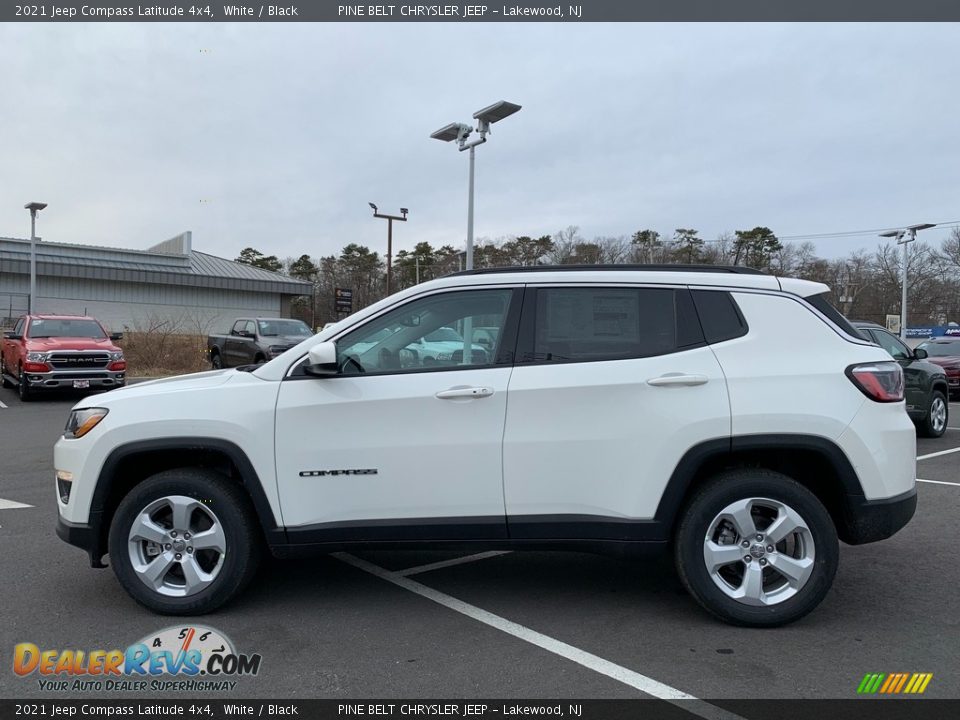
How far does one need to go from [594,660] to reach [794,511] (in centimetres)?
132

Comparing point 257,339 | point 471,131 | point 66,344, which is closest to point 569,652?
point 471,131

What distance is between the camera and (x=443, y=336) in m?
4.33

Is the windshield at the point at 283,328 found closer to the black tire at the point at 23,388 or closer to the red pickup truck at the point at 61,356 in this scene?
the red pickup truck at the point at 61,356

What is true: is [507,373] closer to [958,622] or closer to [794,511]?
Result: [794,511]

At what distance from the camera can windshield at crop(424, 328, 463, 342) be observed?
4.31m

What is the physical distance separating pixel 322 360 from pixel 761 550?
252cm

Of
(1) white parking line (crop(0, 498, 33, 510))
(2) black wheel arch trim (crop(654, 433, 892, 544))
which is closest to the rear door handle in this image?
(2) black wheel arch trim (crop(654, 433, 892, 544))

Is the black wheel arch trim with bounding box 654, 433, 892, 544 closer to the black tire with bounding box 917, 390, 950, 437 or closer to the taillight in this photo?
the taillight

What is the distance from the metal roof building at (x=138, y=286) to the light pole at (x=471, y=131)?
23.3 metres

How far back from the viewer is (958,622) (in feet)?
13.7

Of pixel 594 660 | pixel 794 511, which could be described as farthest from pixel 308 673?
pixel 794 511

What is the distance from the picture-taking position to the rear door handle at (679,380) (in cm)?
400

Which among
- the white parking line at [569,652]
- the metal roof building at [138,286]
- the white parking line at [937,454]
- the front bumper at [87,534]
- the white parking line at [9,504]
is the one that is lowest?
the white parking line at [9,504]

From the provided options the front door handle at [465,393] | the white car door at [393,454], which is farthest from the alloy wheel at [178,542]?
the front door handle at [465,393]
